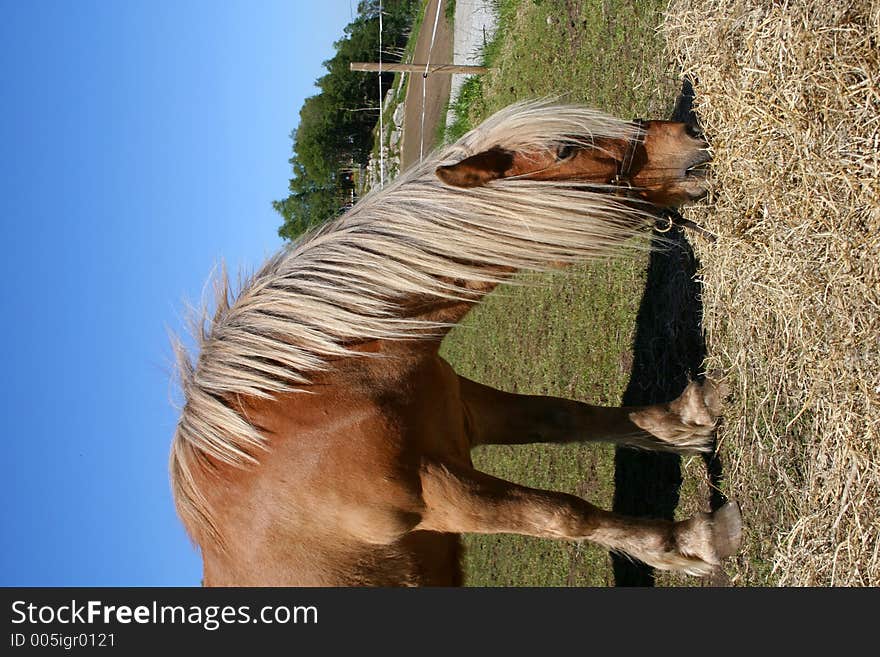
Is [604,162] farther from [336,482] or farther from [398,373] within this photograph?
[336,482]

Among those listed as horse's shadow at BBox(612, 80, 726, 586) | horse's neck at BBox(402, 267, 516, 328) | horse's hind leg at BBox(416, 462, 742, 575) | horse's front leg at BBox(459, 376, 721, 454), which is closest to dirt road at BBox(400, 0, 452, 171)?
horse's shadow at BBox(612, 80, 726, 586)

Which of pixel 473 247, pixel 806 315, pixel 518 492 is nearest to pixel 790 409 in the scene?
pixel 806 315

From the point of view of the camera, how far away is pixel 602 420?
380cm

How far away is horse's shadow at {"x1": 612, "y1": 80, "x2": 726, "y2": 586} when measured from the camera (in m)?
4.17

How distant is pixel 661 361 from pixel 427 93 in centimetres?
949

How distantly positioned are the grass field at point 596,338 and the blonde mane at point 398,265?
0.35 m

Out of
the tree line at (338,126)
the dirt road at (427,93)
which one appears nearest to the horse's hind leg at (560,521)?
the dirt road at (427,93)

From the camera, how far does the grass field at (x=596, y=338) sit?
438cm

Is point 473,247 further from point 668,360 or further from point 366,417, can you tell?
point 668,360

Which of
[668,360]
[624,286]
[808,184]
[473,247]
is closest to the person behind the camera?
[808,184]

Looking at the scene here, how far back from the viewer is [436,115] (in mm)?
11742

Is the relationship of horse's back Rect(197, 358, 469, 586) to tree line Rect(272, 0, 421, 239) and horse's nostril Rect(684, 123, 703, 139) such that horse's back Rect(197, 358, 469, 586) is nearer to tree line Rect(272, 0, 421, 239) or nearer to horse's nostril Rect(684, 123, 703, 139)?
horse's nostril Rect(684, 123, 703, 139)

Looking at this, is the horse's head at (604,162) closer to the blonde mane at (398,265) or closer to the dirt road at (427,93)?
the blonde mane at (398,265)

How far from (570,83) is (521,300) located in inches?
94.6
